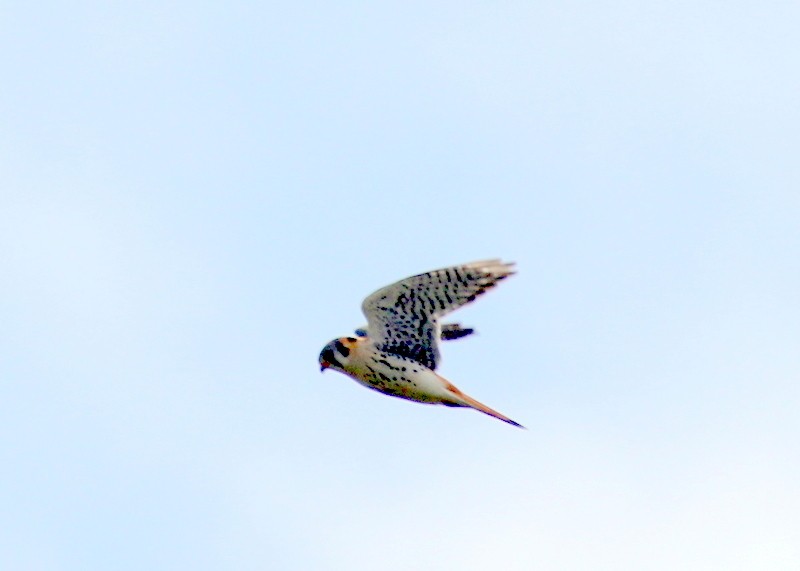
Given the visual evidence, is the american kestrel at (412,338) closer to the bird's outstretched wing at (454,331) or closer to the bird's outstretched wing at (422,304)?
the bird's outstretched wing at (422,304)

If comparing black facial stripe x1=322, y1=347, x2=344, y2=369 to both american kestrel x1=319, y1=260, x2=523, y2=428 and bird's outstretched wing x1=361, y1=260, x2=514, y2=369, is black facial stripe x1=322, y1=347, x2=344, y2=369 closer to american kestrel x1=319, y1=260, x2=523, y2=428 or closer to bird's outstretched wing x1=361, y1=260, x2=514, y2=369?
american kestrel x1=319, y1=260, x2=523, y2=428

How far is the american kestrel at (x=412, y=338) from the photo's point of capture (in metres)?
11.7

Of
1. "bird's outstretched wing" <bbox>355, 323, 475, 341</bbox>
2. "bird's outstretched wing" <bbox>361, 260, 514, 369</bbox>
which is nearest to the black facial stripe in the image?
"bird's outstretched wing" <bbox>361, 260, 514, 369</bbox>

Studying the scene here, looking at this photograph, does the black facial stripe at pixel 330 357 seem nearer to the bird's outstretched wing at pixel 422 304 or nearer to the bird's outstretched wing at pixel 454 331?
the bird's outstretched wing at pixel 422 304

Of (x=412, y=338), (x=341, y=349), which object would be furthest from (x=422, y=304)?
(x=341, y=349)

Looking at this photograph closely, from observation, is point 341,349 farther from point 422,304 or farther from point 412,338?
point 422,304

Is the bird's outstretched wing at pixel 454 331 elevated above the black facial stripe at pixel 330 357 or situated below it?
above

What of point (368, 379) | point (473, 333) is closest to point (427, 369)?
point (368, 379)

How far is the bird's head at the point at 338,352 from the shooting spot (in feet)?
39.7

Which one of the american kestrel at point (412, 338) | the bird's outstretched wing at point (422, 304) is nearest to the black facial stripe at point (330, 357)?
the american kestrel at point (412, 338)

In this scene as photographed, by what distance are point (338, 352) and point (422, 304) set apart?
86 cm

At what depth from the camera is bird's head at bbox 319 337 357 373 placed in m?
12.1

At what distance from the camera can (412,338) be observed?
39.5 ft

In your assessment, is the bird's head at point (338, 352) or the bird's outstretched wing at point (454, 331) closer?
the bird's head at point (338, 352)
